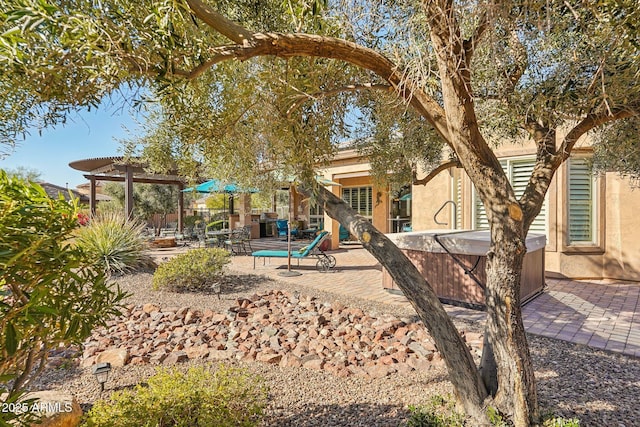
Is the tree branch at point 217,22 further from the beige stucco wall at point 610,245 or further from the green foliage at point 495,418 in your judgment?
the beige stucco wall at point 610,245

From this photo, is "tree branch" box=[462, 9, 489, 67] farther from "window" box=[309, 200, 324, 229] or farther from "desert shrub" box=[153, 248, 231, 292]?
"window" box=[309, 200, 324, 229]

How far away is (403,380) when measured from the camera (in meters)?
3.54

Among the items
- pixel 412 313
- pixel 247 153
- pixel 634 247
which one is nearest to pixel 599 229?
pixel 634 247

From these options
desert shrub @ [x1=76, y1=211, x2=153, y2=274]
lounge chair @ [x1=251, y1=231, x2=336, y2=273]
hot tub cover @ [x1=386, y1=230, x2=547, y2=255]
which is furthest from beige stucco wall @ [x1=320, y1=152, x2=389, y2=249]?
desert shrub @ [x1=76, y1=211, x2=153, y2=274]

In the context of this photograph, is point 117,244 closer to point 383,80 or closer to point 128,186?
point 128,186

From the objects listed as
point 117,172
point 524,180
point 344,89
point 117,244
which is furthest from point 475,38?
point 117,172

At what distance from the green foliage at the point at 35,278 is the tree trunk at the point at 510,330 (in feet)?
8.39

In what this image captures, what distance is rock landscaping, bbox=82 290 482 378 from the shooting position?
159 inches

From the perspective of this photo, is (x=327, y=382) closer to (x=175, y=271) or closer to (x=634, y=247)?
(x=175, y=271)

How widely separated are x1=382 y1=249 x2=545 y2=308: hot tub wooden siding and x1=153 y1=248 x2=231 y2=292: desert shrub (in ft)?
13.2

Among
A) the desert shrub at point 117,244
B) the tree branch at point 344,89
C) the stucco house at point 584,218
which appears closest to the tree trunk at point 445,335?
the tree branch at point 344,89

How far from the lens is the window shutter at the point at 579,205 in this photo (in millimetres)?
8367

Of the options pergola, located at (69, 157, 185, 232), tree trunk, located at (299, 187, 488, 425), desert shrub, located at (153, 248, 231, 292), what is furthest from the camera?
pergola, located at (69, 157, 185, 232)

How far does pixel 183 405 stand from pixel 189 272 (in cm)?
503
